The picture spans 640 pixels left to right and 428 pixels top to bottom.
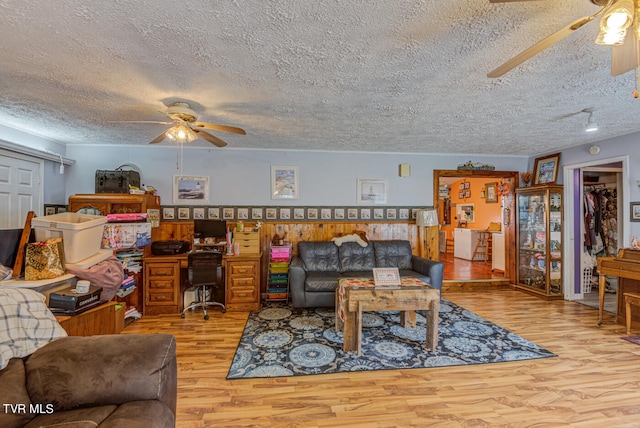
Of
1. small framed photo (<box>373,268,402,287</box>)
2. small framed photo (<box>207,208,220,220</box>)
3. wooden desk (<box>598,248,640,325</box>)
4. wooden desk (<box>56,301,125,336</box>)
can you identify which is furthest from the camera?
small framed photo (<box>207,208,220,220</box>)

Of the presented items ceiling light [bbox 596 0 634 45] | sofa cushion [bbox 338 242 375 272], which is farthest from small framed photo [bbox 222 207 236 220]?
ceiling light [bbox 596 0 634 45]

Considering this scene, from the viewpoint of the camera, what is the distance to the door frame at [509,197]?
5120mm

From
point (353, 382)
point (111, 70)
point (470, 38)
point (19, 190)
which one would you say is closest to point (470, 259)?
point (353, 382)

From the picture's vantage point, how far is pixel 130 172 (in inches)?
163

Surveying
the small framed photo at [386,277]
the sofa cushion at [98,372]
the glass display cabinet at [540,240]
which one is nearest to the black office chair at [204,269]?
the small framed photo at [386,277]

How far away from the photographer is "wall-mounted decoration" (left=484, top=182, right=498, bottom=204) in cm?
745

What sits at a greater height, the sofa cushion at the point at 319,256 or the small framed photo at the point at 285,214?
the small framed photo at the point at 285,214

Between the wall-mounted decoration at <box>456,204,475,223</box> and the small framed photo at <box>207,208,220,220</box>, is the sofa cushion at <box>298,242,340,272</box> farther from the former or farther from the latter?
the wall-mounted decoration at <box>456,204,475,223</box>

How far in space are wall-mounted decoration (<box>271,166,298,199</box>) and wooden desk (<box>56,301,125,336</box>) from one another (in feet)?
9.39

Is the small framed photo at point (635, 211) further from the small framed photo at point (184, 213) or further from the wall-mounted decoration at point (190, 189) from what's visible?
the small framed photo at point (184, 213)

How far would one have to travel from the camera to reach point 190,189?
4.62 m

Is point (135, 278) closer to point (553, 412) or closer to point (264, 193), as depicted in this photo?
point (264, 193)

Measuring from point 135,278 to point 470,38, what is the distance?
443 cm

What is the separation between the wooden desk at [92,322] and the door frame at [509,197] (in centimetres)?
477
